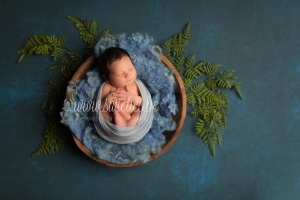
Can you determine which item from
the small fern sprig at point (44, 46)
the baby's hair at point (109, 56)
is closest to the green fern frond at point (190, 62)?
the baby's hair at point (109, 56)

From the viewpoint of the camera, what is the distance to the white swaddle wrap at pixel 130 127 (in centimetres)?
149

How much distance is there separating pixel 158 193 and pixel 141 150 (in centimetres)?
39

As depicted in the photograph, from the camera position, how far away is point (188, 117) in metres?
1.80

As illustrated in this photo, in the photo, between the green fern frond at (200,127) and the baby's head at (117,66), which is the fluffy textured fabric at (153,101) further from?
the green fern frond at (200,127)

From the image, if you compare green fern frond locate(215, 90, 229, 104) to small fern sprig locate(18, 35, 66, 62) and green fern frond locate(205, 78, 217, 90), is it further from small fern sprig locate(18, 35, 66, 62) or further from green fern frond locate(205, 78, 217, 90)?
small fern sprig locate(18, 35, 66, 62)

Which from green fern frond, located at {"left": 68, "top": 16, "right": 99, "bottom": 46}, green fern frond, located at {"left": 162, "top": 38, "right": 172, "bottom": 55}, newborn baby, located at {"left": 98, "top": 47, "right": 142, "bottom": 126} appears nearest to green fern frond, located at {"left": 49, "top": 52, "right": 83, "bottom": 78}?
green fern frond, located at {"left": 68, "top": 16, "right": 99, "bottom": 46}

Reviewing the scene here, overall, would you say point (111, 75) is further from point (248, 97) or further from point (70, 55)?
point (248, 97)

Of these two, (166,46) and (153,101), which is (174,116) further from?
(166,46)

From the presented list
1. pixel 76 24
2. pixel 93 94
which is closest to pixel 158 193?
pixel 93 94

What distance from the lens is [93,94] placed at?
158 cm

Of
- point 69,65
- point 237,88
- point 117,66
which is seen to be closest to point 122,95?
point 117,66

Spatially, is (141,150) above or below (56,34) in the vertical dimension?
below

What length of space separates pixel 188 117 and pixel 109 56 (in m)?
0.65

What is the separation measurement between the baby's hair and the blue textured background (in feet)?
1.23
